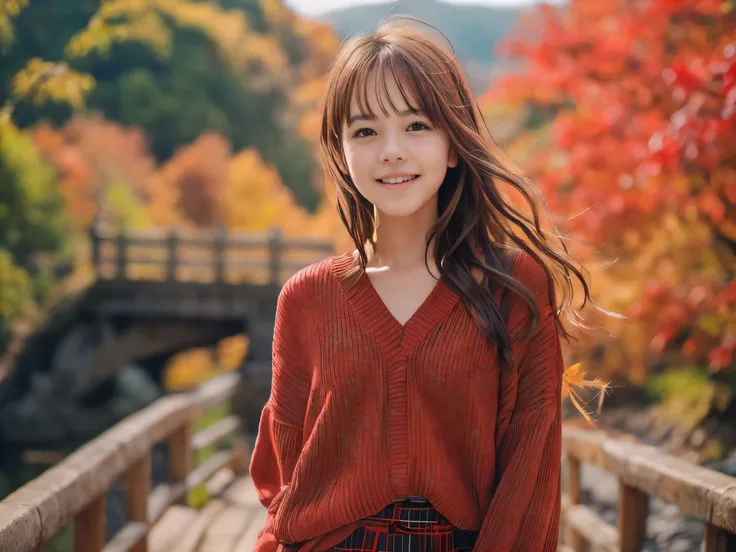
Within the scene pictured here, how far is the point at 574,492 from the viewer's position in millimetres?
3545

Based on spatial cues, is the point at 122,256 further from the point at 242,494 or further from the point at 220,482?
the point at 242,494

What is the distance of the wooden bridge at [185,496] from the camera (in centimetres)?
207

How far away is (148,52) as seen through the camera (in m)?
23.1

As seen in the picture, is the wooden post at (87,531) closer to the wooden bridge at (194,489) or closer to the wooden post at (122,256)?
the wooden bridge at (194,489)

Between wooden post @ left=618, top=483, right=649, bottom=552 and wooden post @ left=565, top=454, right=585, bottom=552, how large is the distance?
27.3 inches

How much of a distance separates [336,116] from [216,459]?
13.0 ft

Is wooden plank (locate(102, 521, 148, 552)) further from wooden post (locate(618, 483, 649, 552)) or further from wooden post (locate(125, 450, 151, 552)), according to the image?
wooden post (locate(618, 483, 649, 552))

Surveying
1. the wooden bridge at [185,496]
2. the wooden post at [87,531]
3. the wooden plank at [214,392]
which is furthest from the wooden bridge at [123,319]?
the wooden post at [87,531]

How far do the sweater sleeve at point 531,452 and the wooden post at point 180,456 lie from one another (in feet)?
9.99

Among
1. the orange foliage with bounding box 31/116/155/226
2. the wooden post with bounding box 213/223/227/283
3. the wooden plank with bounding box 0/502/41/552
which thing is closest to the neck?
the wooden plank with bounding box 0/502/41/552

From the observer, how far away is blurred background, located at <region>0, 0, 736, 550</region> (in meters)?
4.84

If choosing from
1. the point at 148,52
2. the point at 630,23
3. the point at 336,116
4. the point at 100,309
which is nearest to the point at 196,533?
the point at 336,116

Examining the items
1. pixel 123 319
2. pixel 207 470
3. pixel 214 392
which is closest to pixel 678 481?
pixel 207 470

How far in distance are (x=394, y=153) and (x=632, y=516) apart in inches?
69.0
